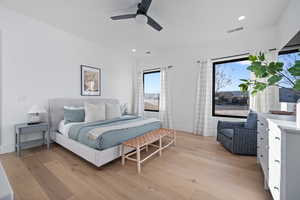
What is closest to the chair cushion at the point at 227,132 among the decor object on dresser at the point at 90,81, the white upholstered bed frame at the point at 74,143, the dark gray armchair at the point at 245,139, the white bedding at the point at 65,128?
the dark gray armchair at the point at 245,139

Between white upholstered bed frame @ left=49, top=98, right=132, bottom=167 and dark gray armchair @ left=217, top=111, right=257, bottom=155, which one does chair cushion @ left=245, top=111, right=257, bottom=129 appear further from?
white upholstered bed frame @ left=49, top=98, right=132, bottom=167

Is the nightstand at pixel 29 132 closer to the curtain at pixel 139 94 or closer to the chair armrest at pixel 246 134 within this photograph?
the curtain at pixel 139 94

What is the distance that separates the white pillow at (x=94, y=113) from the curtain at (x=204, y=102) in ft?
8.84

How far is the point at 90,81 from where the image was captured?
4.00 metres

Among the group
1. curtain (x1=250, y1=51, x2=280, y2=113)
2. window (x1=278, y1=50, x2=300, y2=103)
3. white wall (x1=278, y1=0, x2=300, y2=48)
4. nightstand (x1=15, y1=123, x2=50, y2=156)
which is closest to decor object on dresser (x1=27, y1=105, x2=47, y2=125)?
nightstand (x1=15, y1=123, x2=50, y2=156)

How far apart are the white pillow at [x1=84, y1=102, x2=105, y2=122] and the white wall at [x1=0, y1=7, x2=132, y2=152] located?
0.96 metres

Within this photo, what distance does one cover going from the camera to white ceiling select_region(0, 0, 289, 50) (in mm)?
2330

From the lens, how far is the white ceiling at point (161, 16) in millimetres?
2330

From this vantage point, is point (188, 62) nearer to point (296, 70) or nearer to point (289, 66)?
point (289, 66)

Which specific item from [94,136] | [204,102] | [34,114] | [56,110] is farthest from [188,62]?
[34,114]

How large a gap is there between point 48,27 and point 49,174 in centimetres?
318

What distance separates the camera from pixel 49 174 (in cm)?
194

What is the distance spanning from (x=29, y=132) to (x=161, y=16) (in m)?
3.53

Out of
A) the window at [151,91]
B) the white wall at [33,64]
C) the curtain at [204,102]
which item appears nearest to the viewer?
the white wall at [33,64]
